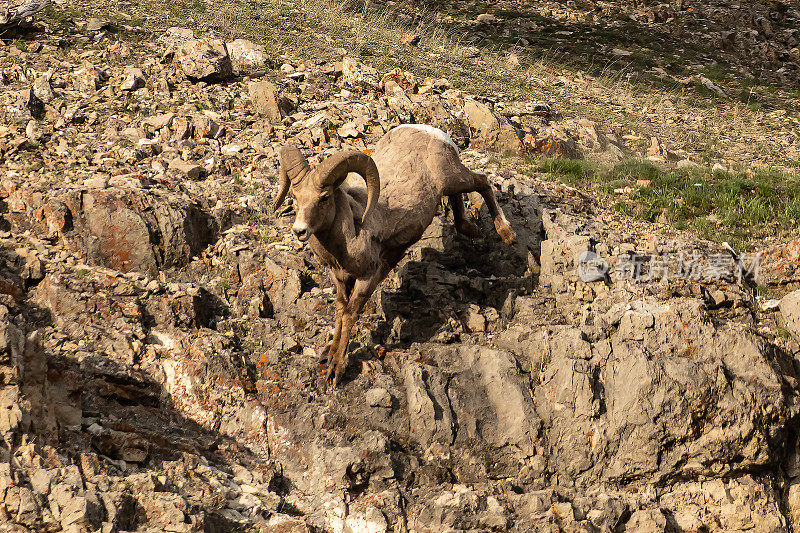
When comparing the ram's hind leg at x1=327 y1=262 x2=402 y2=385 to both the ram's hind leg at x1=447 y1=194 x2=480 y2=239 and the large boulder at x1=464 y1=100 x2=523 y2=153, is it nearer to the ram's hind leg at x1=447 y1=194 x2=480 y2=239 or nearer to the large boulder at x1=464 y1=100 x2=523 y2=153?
the ram's hind leg at x1=447 y1=194 x2=480 y2=239

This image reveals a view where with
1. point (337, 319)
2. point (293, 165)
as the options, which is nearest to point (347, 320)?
point (337, 319)

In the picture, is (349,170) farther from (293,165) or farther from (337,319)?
(337,319)

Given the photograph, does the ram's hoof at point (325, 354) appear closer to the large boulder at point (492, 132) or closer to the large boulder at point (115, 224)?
the large boulder at point (115, 224)

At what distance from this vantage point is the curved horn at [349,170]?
6848 millimetres

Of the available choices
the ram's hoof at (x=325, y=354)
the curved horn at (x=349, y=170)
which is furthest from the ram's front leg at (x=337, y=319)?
the curved horn at (x=349, y=170)

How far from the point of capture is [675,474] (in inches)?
271

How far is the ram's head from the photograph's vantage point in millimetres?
6840

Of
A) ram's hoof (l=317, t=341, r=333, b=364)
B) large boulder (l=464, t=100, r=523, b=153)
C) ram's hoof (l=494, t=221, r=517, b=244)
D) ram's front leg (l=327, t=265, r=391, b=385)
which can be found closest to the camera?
ram's front leg (l=327, t=265, r=391, b=385)

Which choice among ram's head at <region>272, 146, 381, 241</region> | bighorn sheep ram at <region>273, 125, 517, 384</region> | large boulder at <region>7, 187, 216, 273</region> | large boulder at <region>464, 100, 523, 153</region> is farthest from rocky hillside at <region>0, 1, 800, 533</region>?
large boulder at <region>464, 100, 523, 153</region>

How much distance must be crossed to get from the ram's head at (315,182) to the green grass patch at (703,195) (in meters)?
4.73

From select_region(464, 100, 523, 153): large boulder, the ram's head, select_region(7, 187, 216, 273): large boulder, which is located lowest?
select_region(464, 100, 523, 153): large boulder

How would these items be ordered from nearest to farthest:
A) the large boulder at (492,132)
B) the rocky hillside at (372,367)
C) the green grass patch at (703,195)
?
the rocky hillside at (372,367)
the green grass patch at (703,195)
the large boulder at (492,132)

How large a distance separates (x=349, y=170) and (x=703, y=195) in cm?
566

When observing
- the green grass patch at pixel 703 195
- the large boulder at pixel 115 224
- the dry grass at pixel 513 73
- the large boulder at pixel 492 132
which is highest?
the large boulder at pixel 115 224
